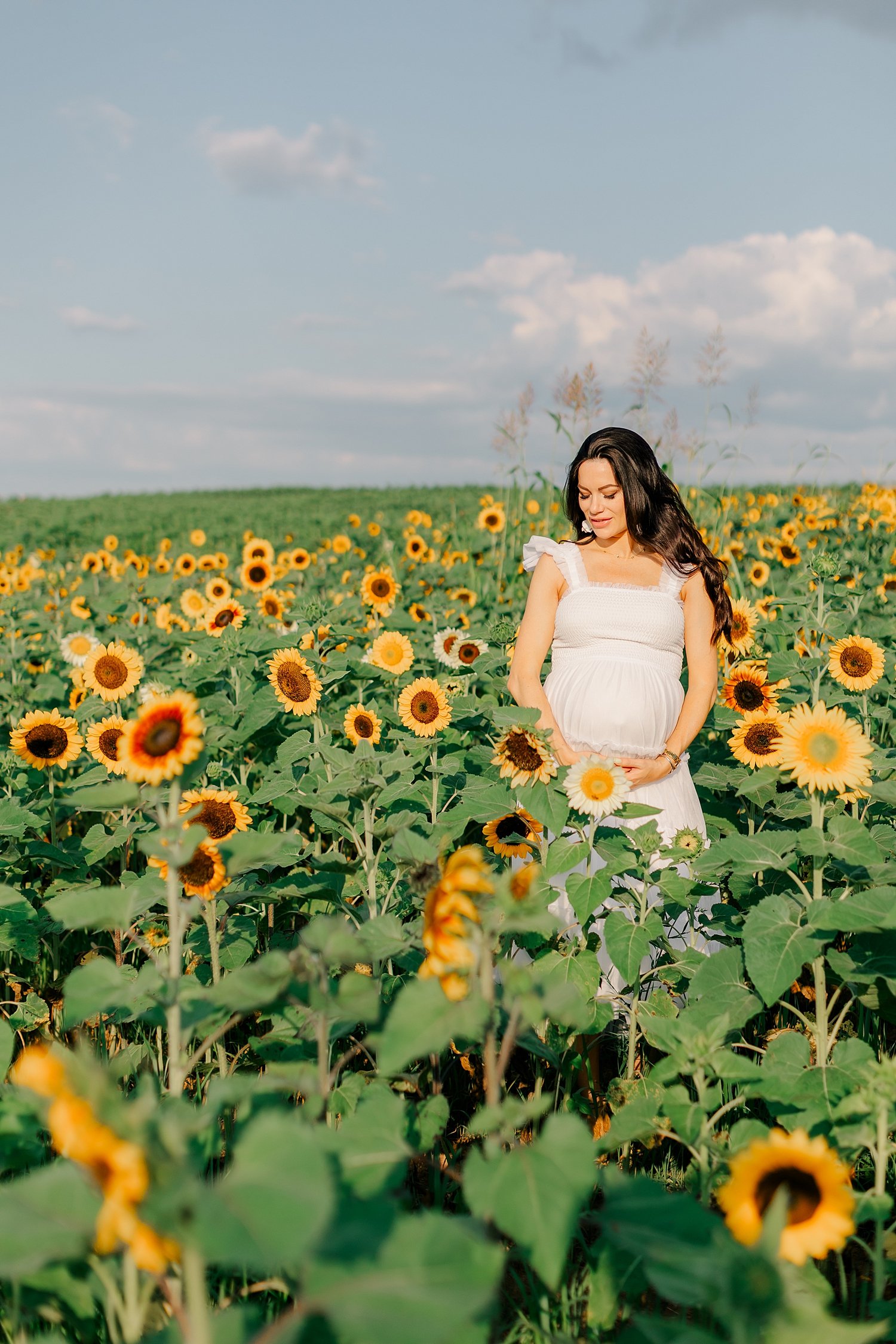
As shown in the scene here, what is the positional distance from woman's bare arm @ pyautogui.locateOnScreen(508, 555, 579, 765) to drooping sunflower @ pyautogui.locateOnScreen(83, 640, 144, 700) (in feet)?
5.94

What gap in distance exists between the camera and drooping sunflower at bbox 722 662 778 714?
4078mm

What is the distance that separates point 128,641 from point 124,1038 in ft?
13.0

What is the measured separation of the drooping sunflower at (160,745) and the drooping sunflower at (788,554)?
25.7 ft

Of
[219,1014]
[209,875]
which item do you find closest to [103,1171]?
[219,1014]

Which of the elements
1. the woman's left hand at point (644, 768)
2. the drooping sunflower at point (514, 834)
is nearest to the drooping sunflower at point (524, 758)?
the drooping sunflower at point (514, 834)

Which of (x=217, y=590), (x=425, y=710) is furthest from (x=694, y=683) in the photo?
(x=217, y=590)

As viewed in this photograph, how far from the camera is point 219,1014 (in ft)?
6.45

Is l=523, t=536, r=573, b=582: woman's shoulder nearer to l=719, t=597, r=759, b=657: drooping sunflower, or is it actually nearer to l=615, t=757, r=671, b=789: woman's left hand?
l=615, t=757, r=671, b=789: woman's left hand

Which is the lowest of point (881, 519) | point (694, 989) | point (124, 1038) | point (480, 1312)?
point (124, 1038)

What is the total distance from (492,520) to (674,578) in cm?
630

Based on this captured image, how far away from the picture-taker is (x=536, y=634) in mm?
4402

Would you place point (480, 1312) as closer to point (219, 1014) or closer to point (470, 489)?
point (219, 1014)

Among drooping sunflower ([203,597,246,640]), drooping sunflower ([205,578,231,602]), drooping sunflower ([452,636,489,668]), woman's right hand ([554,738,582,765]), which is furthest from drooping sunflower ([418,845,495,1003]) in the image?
drooping sunflower ([205,578,231,602])

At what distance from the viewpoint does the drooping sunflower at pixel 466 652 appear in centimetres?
516
